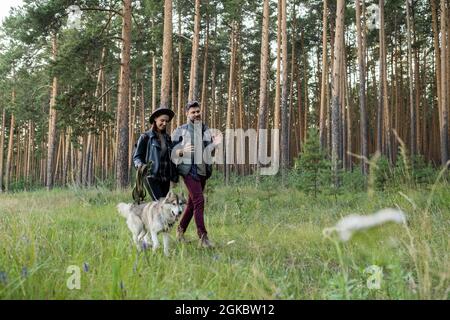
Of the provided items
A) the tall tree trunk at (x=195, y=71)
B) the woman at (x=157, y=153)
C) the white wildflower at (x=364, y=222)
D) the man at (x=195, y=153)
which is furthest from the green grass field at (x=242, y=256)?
the tall tree trunk at (x=195, y=71)

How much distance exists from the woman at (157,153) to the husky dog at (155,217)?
31 centimetres

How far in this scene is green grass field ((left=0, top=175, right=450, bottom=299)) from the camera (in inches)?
99.8

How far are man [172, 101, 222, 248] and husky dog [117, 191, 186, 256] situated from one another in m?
0.45

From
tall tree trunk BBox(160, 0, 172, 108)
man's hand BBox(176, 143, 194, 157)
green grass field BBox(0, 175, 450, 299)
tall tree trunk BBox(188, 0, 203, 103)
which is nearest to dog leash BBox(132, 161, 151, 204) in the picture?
man's hand BBox(176, 143, 194, 157)

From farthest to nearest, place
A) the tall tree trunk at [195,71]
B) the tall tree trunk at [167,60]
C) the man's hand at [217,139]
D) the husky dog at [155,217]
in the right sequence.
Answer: the tall tree trunk at [195,71]
the tall tree trunk at [167,60]
the man's hand at [217,139]
the husky dog at [155,217]

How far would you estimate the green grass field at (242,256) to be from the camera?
8.32 feet

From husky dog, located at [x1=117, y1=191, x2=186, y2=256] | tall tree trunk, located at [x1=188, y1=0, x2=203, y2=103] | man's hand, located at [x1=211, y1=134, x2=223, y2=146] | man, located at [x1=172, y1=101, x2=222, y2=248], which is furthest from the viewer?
tall tree trunk, located at [x1=188, y1=0, x2=203, y2=103]

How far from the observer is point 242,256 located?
5074mm

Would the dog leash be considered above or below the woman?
below

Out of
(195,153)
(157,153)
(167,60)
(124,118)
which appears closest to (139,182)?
(157,153)

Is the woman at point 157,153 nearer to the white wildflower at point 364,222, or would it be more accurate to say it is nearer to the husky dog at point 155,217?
the husky dog at point 155,217

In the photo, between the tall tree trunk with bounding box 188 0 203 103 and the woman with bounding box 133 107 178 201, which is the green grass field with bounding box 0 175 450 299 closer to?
the woman with bounding box 133 107 178 201

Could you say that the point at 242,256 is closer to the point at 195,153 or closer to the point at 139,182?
the point at 195,153
